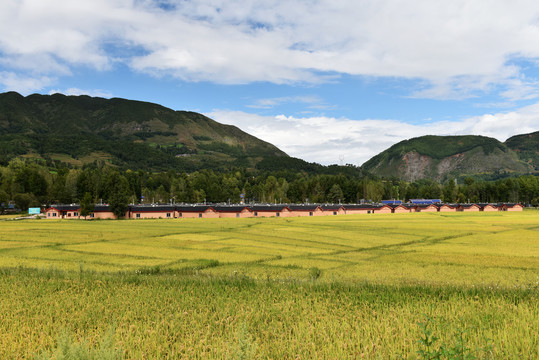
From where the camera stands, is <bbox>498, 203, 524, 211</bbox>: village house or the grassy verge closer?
the grassy verge

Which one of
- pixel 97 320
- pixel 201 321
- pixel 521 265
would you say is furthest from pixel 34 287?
pixel 521 265

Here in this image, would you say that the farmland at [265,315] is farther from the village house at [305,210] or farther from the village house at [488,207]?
the village house at [488,207]

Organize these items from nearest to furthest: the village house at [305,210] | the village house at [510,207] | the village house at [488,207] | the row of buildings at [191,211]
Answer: the row of buildings at [191,211] → the village house at [305,210] → the village house at [488,207] → the village house at [510,207]

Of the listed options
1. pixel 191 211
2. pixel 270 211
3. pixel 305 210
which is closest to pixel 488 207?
pixel 305 210

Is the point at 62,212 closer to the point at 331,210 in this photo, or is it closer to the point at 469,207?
the point at 331,210

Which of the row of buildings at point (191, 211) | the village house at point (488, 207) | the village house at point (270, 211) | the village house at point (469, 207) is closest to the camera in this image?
the row of buildings at point (191, 211)

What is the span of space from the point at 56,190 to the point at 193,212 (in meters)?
76.6

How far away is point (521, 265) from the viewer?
106 feet

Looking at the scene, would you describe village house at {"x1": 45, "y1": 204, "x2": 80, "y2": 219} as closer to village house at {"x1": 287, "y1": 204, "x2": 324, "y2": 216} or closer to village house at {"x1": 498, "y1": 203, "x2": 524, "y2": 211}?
village house at {"x1": 287, "y1": 204, "x2": 324, "y2": 216}

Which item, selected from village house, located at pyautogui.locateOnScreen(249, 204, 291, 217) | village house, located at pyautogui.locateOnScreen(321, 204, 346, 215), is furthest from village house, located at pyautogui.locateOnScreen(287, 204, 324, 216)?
village house, located at pyautogui.locateOnScreen(249, 204, 291, 217)

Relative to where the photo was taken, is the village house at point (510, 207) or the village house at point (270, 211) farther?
the village house at point (510, 207)

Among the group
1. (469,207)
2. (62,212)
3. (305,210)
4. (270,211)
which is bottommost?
(62,212)

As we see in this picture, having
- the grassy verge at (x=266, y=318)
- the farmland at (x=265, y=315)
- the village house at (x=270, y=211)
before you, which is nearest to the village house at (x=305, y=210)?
the village house at (x=270, y=211)

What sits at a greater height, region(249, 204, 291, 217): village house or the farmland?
the farmland
